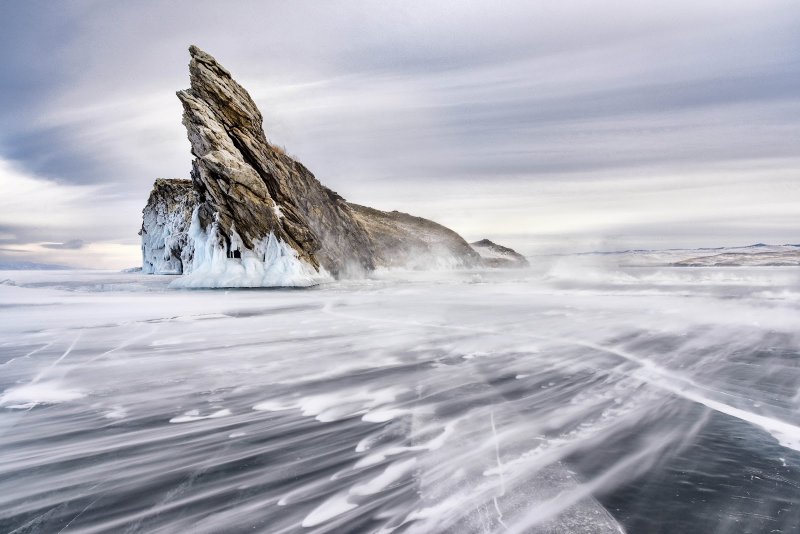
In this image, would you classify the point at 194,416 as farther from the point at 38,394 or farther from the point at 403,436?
the point at 38,394

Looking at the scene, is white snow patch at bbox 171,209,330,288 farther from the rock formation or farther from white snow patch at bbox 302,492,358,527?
white snow patch at bbox 302,492,358,527

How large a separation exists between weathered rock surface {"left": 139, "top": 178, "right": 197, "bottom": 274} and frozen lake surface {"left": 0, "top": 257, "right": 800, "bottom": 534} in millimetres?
62722

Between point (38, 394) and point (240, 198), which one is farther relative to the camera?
point (240, 198)

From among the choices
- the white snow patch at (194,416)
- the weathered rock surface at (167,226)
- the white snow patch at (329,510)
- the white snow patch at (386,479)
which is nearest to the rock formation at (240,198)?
the white snow patch at (194,416)

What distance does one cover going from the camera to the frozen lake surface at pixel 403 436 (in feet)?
9.13

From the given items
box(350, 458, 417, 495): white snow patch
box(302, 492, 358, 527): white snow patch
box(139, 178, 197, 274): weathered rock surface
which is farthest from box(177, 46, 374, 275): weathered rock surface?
box(139, 178, 197, 274): weathered rock surface

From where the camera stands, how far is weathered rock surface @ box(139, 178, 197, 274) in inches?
2657

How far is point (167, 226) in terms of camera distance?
71875mm

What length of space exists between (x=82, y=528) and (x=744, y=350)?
33.0 feet

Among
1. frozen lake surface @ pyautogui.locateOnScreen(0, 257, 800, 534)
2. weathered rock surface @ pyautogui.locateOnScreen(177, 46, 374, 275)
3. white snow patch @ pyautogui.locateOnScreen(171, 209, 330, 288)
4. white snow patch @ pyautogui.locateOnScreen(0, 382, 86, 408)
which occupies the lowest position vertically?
frozen lake surface @ pyautogui.locateOnScreen(0, 257, 800, 534)

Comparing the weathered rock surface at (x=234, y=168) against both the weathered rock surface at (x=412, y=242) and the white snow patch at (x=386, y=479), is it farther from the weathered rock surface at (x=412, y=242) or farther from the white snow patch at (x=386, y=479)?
the weathered rock surface at (x=412, y=242)

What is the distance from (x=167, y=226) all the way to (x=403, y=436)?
78.6 meters

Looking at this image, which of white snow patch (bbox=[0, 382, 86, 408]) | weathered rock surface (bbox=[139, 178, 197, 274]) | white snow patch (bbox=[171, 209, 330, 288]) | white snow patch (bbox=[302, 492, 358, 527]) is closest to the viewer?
white snow patch (bbox=[302, 492, 358, 527])

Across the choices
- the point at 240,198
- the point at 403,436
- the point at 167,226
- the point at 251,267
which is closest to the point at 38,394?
the point at 403,436
